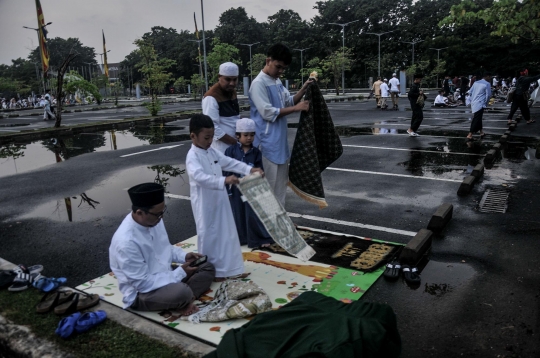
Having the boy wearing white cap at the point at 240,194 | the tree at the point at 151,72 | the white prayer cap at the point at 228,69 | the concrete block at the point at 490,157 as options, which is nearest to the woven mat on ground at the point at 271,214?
the boy wearing white cap at the point at 240,194

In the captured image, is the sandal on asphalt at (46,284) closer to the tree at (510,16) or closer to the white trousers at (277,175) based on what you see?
the white trousers at (277,175)

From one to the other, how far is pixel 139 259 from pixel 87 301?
699 millimetres

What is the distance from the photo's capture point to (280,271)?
461 cm

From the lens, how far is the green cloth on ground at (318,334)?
258 centimetres

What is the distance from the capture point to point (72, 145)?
1482 cm

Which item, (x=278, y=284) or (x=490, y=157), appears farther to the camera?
(x=490, y=157)

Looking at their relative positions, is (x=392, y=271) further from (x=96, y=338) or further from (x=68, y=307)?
(x=68, y=307)

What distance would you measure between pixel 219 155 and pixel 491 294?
9.35 ft

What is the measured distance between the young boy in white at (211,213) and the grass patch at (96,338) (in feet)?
3.92

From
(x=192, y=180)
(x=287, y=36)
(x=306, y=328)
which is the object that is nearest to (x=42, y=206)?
(x=192, y=180)

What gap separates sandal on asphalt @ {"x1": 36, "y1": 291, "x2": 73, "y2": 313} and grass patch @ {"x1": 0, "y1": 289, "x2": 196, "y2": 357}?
0.05 metres

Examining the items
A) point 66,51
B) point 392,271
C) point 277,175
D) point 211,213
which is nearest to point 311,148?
point 277,175

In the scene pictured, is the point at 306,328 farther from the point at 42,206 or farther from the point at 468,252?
the point at 42,206

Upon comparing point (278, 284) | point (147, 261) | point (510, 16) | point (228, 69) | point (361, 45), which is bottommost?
point (278, 284)
